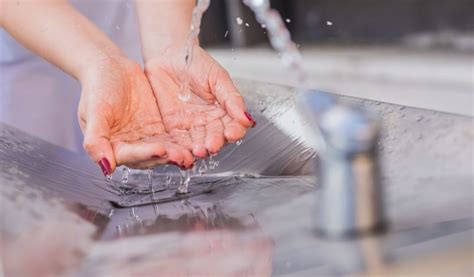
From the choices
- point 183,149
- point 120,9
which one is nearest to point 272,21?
point 183,149

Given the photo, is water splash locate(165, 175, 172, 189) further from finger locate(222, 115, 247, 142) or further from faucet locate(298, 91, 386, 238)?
faucet locate(298, 91, 386, 238)

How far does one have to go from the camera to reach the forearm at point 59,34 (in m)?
0.88

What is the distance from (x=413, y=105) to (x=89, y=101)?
0.35m

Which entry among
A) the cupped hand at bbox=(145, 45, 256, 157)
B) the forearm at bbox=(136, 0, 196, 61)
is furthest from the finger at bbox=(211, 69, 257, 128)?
the forearm at bbox=(136, 0, 196, 61)

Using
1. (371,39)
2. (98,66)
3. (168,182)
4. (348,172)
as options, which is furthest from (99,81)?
(371,39)

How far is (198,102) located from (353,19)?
165cm

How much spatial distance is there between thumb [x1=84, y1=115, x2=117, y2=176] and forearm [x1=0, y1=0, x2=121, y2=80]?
11 cm

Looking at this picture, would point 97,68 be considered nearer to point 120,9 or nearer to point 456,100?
point 120,9

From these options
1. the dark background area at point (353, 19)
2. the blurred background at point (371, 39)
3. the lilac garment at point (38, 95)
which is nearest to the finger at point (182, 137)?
the lilac garment at point (38, 95)

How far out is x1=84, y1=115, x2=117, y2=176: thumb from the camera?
2.40ft

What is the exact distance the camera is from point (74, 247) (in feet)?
1.89

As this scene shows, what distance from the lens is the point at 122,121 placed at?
33.4 inches

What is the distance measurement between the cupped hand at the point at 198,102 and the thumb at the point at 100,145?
0.08 m

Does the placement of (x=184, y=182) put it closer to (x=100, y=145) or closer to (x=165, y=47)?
(x=100, y=145)
